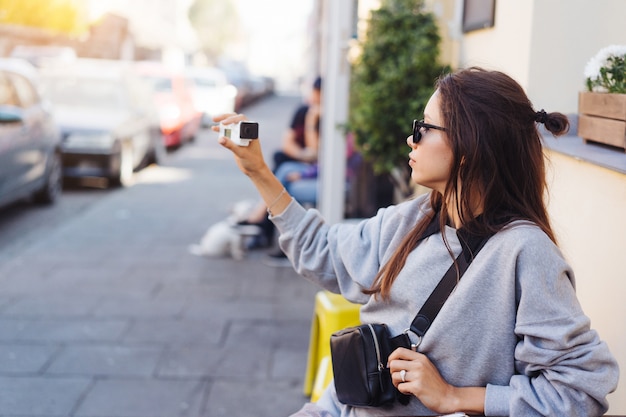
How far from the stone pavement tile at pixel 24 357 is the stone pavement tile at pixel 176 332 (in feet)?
1.57

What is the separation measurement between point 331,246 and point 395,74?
11.2 feet

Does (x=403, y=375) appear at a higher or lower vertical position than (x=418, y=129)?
lower

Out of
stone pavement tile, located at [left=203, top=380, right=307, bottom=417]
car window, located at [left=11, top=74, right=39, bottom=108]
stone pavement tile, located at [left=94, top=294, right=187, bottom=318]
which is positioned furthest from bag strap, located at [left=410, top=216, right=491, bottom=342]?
car window, located at [left=11, top=74, right=39, bottom=108]

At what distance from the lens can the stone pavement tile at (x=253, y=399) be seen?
156 inches

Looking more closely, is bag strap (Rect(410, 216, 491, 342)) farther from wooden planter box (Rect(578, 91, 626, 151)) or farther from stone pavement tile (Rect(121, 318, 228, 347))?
stone pavement tile (Rect(121, 318, 228, 347))

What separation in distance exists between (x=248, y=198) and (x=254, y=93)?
1160 inches

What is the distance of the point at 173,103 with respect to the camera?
55.3 feet

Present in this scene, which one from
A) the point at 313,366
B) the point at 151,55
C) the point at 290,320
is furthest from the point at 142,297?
the point at 151,55

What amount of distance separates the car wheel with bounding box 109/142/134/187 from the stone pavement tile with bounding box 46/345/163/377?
690 cm

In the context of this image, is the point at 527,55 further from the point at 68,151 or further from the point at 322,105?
the point at 68,151

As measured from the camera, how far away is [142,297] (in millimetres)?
5988

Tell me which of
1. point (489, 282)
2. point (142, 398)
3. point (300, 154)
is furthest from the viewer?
point (300, 154)

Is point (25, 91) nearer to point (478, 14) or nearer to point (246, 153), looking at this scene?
point (478, 14)

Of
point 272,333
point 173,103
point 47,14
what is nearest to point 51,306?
point 272,333
